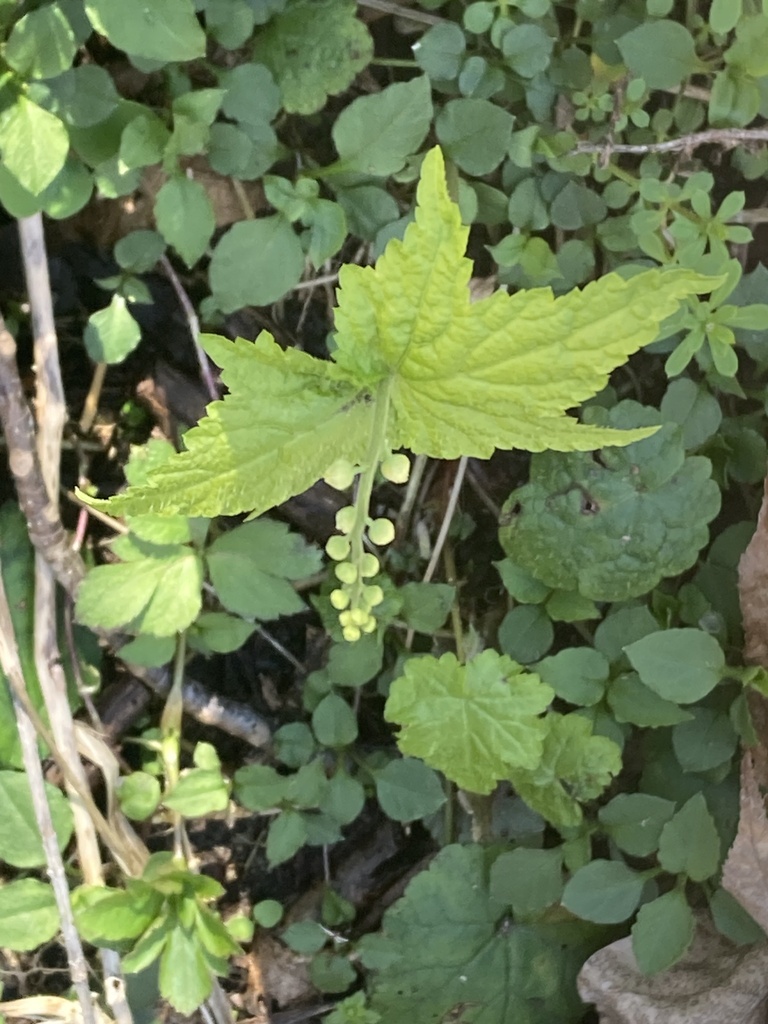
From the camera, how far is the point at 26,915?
1.16 metres

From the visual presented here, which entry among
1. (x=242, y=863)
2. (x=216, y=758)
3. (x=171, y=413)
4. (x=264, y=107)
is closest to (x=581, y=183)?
(x=264, y=107)

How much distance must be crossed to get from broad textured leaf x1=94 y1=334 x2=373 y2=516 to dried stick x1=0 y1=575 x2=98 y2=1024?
555mm

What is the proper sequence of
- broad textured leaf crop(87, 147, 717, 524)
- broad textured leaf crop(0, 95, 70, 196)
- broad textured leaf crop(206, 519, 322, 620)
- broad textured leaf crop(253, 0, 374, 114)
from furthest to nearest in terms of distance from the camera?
broad textured leaf crop(206, 519, 322, 620) → broad textured leaf crop(253, 0, 374, 114) → broad textured leaf crop(0, 95, 70, 196) → broad textured leaf crop(87, 147, 717, 524)

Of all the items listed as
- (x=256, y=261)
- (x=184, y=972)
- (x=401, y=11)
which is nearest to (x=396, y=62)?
(x=401, y=11)

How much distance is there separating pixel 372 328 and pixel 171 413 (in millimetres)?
543

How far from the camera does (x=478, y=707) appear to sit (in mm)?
1145

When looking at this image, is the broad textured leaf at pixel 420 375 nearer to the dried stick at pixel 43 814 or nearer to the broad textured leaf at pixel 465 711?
the broad textured leaf at pixel 465 711

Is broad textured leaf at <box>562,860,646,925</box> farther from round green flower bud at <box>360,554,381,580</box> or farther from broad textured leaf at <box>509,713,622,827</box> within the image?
round green flower bud at <box>360,554,381,580</box>

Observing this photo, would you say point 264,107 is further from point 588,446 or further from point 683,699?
point 683,699

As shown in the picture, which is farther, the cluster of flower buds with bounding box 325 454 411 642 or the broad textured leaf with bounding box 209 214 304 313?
the broad textured leaf with bounding box 209 214 304 313

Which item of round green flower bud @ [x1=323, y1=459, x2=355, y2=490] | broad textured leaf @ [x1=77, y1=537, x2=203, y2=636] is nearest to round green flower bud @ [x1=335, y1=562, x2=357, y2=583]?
round green flower bud @ [x1=323, y1=459, x2=355, y2=490]

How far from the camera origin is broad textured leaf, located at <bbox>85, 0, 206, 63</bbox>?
865 mm

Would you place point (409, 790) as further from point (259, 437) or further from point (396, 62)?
point (396, 62)

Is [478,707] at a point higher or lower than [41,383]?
lower
